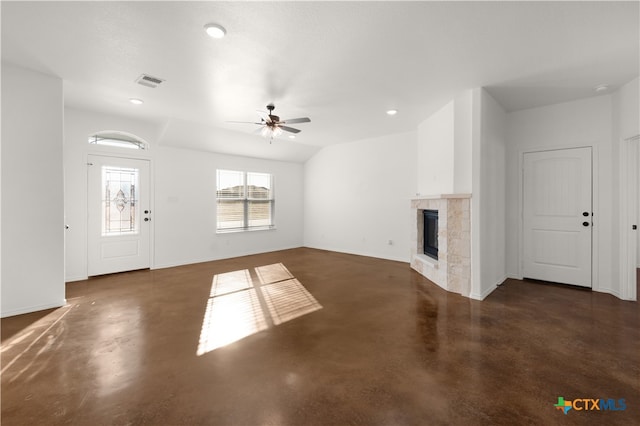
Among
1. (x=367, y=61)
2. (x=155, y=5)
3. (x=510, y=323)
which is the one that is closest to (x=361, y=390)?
(x=510, y=323)

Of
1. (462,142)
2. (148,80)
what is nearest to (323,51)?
(148,80)

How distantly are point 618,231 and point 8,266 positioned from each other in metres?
7.84

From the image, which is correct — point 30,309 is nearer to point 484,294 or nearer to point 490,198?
point 484,294

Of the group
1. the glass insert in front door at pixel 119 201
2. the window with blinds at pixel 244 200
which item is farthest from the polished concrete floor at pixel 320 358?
the window with blinds at pixel 244 200

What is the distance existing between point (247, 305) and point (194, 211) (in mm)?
3496

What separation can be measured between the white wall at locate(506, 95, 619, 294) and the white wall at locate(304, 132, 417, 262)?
1.81 meters

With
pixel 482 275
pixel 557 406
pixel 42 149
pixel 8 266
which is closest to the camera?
pixel 557 406

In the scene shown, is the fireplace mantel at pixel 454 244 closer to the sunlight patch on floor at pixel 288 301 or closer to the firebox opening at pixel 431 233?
A: the firebox opening at pixel 431 233

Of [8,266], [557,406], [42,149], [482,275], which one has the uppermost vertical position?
[42,149]

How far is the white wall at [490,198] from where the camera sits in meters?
3.81

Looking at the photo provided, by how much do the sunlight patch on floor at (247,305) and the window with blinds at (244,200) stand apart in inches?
86.2

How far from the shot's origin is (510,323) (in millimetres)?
3025

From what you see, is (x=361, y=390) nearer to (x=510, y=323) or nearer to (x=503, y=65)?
(x=510, y=323)

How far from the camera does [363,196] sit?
23.0 feet
